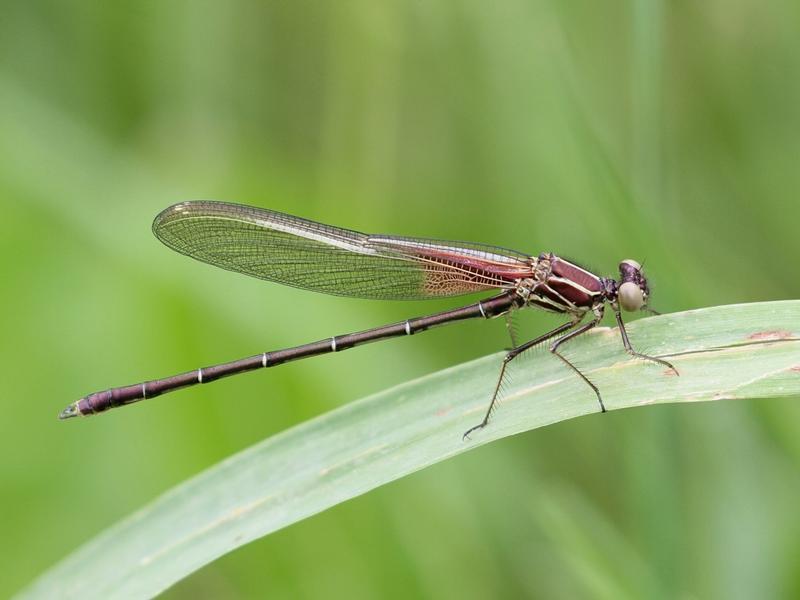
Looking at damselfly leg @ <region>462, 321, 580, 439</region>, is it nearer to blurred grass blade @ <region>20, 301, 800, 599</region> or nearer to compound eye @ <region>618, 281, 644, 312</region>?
blurred grass blade @ <region>20, 301, 800, 599</region>

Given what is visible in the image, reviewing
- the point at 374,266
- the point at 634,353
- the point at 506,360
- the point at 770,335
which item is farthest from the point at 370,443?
the point at 770,335

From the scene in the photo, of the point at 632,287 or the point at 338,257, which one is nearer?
the point at 632,287

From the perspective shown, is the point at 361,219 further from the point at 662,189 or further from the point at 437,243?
the point at 662,189

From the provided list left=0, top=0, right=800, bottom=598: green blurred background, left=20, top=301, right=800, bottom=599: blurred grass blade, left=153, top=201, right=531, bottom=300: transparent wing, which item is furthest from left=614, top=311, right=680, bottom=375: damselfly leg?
left=153, top=201, right=531, bottom=300: transparent wing

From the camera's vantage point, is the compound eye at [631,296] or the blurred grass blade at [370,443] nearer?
the blurred grass blade at [370,443]

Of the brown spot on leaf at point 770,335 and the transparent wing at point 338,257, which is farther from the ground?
the transparent wing at point 338,257

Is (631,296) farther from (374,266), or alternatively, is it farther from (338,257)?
(338,257)

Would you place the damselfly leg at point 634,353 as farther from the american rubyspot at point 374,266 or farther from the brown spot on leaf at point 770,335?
the american rubyspot at point 374,266

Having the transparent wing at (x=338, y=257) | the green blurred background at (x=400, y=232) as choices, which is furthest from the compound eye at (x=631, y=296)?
the transparent wing at (x=338, y=257)
